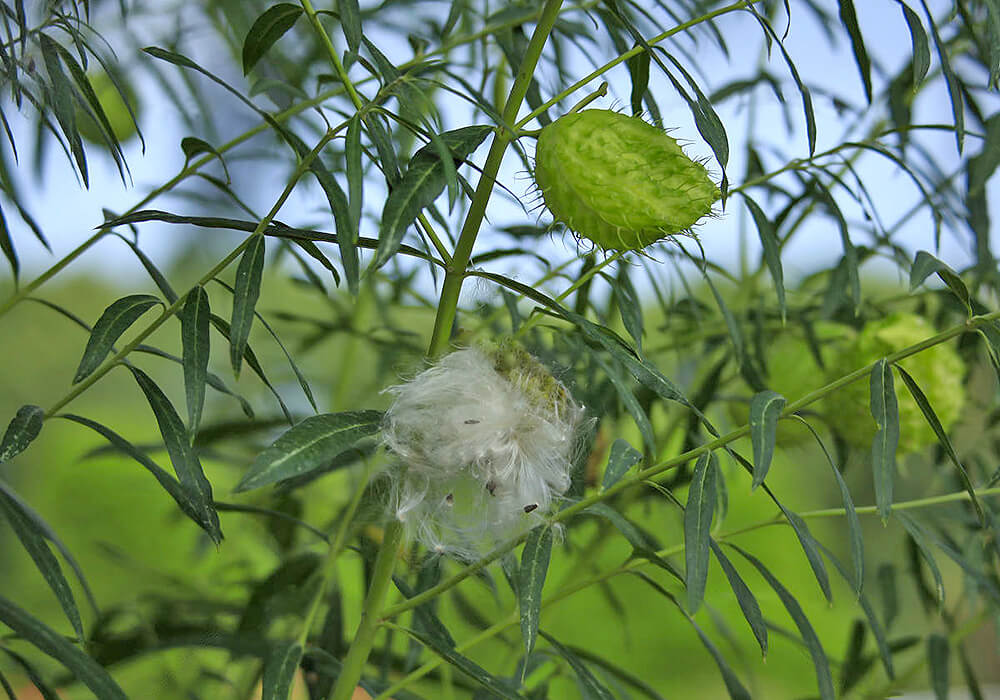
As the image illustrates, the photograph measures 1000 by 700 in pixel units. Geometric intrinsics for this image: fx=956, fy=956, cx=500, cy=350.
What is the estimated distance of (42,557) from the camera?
20.1 inches

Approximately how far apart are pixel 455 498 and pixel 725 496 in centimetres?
24

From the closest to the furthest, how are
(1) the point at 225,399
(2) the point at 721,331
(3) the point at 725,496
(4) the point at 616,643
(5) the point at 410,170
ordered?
(5) the point at 410,170 → (3) the point at 725,496 → (2) the point at 721,331 → (1) the point at 225,399 → (4) the point at 616,643

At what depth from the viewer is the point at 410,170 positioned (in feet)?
1.39

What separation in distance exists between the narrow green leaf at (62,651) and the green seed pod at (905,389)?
0.59 meters

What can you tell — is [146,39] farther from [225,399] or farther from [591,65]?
[225,399]

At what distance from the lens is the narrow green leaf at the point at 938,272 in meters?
0.48

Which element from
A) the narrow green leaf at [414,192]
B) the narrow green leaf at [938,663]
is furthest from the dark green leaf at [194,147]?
the narrow green leaf at [938,663]

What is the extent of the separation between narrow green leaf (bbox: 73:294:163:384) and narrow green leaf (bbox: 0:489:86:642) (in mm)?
92

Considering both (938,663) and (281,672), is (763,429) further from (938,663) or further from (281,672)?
(938,663)

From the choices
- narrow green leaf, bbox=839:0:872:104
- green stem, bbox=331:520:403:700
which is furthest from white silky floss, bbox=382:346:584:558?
narrow green leaf, bbox=839:0:872:104

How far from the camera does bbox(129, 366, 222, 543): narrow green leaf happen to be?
0.49 m

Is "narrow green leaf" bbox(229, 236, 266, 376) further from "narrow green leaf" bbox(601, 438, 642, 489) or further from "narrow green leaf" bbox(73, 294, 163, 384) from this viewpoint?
"narrow green leaf" bbox(601, 438, 642, 489)

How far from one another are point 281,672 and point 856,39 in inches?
18.4

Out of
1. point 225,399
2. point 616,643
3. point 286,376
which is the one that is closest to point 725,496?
point 286,376
